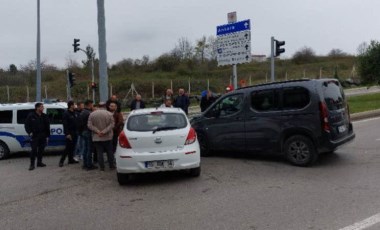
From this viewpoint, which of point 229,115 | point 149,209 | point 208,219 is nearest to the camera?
point 208,219

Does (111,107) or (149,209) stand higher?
(111,107)

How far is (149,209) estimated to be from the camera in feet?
20.6

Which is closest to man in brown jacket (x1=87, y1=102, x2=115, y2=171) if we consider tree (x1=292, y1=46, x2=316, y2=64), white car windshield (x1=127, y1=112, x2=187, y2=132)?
white car windshield (x1=127, y1=112, x2=187, y2=132)

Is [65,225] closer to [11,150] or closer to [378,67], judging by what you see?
[11,150]

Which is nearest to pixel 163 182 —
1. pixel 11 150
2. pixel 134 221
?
pixel 134 221

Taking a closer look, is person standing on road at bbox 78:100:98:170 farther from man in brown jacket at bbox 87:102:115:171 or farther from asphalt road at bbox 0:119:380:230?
man in brown jacket at bbox 87:102:115:171

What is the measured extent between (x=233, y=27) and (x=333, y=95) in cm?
637

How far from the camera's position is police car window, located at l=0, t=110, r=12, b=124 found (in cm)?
1264

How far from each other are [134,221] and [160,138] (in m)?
2.40

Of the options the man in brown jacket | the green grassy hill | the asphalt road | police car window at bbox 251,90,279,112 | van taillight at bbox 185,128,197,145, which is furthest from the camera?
the green grassy hill

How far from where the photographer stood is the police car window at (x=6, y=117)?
12.6m

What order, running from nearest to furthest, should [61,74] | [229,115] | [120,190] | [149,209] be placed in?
[149,209] < [120,190] < [229,115] < [61,74]

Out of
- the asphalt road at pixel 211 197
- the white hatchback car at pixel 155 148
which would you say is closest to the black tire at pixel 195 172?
the white hatchback car at pixel 155 148

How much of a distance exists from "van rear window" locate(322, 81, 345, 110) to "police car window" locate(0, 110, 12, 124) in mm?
9180
